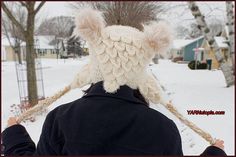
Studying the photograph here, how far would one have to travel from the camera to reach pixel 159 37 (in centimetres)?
129

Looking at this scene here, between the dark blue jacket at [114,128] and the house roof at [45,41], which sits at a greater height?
the house roof at [45,41]

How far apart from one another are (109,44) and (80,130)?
0.40 m

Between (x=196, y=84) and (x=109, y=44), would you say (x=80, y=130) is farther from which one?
(x=196, y=84)

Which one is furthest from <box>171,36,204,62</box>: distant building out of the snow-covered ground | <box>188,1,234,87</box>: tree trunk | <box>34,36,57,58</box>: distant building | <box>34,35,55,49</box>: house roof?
<box>188,1,234,87</box>: tree trunk

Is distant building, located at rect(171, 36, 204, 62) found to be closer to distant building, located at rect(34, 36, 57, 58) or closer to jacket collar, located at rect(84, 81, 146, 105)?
jacket collar, located at rect(84, 81, 146, 105)

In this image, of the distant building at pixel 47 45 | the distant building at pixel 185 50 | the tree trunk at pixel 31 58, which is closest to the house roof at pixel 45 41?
the distant building at pixel 47 45

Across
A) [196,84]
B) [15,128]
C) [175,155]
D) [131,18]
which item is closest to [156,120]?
[175,155]

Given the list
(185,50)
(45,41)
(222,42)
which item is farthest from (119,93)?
(222,42)

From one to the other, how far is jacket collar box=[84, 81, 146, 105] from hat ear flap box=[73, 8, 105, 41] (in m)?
0.23

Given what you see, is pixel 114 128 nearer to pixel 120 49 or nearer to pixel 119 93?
pixel 119 93

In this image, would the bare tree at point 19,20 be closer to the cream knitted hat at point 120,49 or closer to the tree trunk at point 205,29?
the tree trunk at point 205,29

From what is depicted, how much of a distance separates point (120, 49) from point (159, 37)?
0.18 m

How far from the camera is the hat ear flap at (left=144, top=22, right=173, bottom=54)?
129 centimetres

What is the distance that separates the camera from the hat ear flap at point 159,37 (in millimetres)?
1287
